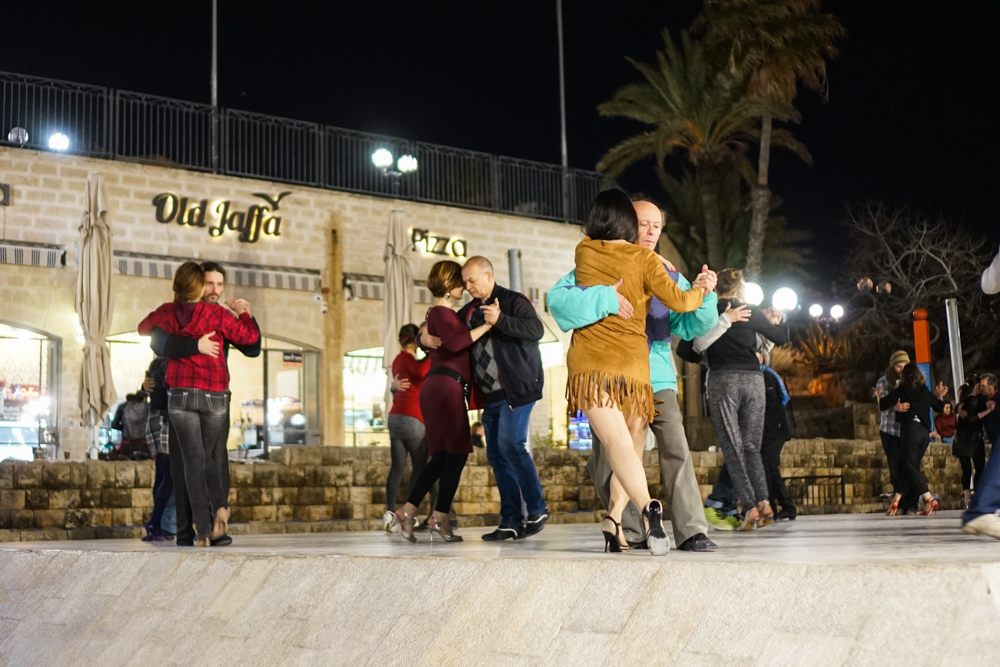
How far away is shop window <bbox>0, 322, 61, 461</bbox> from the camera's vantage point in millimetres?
19500

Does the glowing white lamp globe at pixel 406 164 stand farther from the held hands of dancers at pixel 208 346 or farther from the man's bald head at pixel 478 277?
the man's bald head at pixel 478 277

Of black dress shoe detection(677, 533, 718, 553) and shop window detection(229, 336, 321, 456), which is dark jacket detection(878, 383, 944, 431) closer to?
black dress shoe detection(677, 533, 718, 553)

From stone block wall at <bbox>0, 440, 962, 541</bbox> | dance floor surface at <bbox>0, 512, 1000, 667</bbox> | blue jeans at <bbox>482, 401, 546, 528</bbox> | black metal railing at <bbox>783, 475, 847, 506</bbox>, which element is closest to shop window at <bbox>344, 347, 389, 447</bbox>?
black metal railing at <bbox>783, 475, 847, 506</bbox>

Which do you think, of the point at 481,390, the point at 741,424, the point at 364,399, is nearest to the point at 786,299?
the point at 741,424


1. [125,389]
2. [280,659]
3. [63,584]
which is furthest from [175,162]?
→ [280,659]

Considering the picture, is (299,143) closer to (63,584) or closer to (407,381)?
(407,381)

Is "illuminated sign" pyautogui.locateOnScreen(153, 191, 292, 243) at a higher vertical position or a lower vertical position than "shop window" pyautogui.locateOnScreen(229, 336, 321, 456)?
higher

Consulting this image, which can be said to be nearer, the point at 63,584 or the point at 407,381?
the point at 63,584

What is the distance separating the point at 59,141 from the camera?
2056 cm

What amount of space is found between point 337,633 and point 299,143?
67.3ft

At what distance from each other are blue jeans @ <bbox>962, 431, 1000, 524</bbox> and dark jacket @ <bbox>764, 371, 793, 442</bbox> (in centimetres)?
450

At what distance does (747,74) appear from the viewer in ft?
92.0

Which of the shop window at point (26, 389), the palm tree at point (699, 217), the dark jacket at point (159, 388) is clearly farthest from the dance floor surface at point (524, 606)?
the palm tree at point (699, 217)

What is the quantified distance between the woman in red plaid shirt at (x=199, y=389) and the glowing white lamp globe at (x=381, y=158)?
57.9 feet
